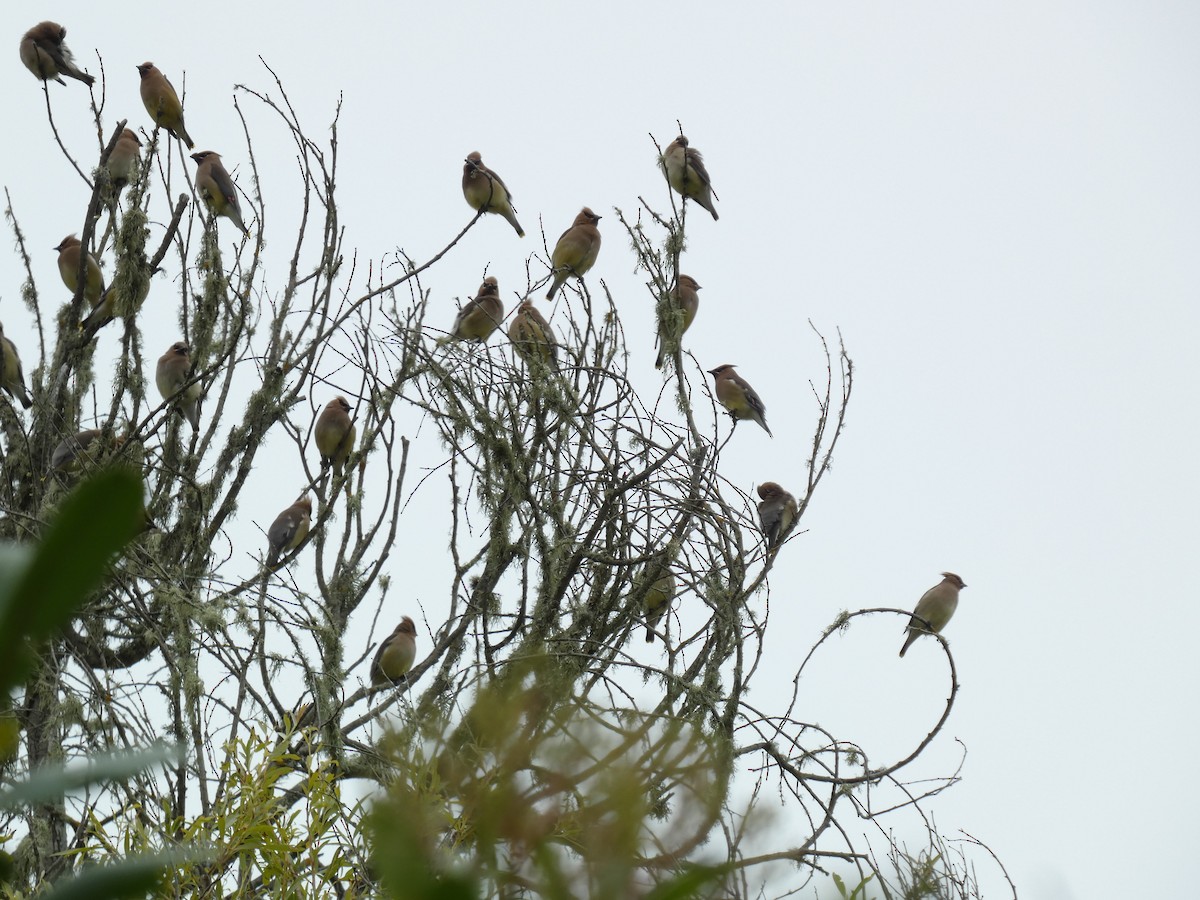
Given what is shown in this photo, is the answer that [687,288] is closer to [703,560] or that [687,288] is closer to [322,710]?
[703,560]

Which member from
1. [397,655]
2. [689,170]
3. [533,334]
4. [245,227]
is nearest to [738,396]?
[689,170]

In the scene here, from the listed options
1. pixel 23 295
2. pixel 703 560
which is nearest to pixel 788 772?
pixel 703 560

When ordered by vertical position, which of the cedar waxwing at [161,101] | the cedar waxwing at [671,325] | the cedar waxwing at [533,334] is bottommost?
the cedar waxwing at [671,325]

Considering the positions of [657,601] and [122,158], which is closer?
[657,601]

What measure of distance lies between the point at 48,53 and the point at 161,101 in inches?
36.0

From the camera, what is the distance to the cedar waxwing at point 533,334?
4621mm

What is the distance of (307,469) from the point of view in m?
5.66

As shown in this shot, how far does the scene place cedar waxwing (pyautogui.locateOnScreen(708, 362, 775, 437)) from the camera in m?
8.27

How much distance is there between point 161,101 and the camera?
757cm

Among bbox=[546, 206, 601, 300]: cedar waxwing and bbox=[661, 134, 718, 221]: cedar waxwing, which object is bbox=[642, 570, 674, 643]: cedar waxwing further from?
bbox=[661, 134, 718, 221]: cedar waxwing

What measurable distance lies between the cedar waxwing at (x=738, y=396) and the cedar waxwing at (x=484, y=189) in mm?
1800

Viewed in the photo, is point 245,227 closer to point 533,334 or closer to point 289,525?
point 289,525

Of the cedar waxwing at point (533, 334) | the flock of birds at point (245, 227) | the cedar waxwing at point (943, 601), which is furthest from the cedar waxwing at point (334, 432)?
the cedar waxwing at point (943, 601)

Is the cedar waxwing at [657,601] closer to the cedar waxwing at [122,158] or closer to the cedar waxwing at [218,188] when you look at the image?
the cedar waxwing at [122,158]
